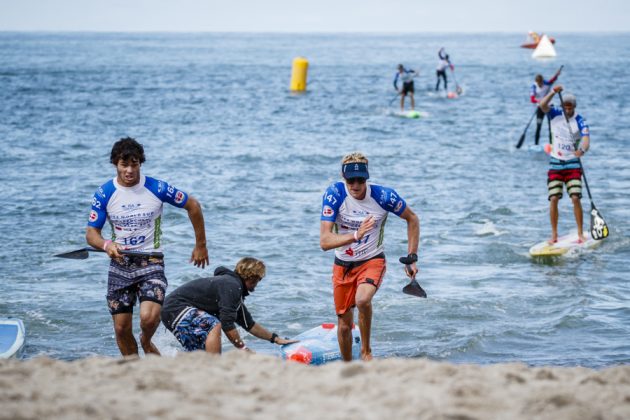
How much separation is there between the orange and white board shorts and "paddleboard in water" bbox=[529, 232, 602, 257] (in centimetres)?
575

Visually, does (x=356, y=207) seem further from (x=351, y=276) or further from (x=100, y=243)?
(x=100, y=243)

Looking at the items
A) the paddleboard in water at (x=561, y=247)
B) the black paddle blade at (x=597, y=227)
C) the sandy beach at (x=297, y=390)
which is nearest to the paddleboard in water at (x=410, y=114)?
the paddleboard in water at (x=561, y=247)

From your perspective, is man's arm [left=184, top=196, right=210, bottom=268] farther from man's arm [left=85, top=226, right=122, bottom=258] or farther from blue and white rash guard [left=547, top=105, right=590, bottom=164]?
blue and white rash guard [left=547, top=105, right=590, bottom=164]

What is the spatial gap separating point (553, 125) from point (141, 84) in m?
39.5

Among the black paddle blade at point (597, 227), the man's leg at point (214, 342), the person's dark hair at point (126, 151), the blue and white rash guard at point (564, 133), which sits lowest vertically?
the man's leg at point (214, 342)

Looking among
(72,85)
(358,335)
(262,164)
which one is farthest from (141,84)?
(358,335)

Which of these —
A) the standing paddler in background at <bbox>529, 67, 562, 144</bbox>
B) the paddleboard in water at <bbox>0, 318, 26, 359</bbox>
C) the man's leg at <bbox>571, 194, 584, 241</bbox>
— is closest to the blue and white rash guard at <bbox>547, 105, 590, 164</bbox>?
the man's leg at <bbox>571, 194, 584, 241</bbox>

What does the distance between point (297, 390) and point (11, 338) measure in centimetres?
444

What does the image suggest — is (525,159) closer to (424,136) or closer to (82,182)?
(424,136)

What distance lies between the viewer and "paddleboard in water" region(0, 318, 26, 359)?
27.1 ft

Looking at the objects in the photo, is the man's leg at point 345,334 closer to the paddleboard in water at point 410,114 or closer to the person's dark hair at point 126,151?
the person's dark hair at point 126,151

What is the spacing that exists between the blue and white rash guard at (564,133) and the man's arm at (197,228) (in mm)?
6490

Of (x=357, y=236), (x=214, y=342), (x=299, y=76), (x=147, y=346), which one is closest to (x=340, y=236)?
(x=357, y=236)

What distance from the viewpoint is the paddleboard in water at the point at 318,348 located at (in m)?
8.01
